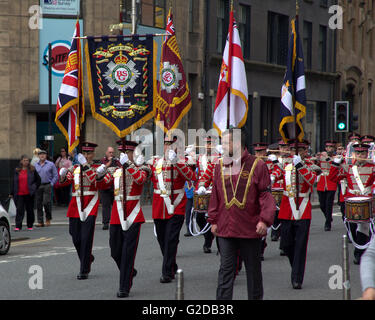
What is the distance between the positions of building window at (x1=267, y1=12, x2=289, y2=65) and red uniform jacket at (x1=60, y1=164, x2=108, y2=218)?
88.3 ft

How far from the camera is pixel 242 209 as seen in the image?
8.05 m

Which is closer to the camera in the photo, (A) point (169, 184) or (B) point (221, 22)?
(A) point (169, 184)

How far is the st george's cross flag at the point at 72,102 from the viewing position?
1192cm

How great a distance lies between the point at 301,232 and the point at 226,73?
3.12 meters

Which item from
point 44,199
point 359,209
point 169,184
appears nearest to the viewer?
point 169,184

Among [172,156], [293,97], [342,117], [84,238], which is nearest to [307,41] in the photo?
[342,117]

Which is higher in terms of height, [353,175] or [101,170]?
[101,170]

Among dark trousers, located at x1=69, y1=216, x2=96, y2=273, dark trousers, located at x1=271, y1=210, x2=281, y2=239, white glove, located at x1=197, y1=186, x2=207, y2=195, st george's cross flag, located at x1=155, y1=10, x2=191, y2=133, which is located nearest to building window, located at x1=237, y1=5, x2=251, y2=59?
dark trousers, located at x1=271, y1=210, x2=281, y2=239

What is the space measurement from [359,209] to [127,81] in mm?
4319

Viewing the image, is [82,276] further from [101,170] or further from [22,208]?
[22,208]

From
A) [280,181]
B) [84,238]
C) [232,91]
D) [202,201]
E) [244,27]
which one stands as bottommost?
[84,238]

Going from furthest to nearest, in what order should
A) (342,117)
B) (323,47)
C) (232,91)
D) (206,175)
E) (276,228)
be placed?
(323,47) < (342,117) < (276,228) < (206,175) < (232,91)

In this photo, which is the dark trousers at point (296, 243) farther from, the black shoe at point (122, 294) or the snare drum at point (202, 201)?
the snare drum at point (202, 201)

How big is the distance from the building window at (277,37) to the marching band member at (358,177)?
25000 millimetres
